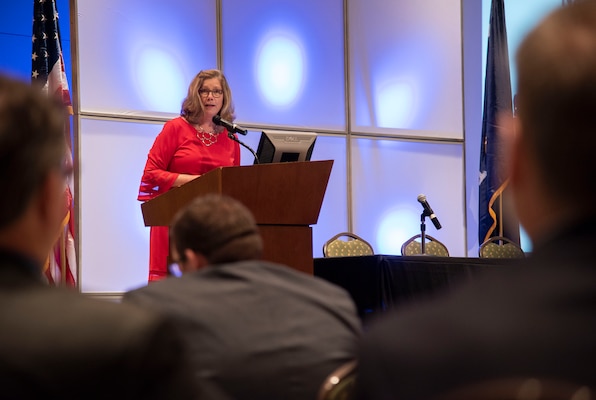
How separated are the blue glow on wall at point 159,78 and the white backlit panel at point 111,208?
0.30 meters

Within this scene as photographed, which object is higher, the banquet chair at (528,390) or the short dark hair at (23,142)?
the short dark hair at (23,142)

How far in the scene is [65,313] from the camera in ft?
2.81

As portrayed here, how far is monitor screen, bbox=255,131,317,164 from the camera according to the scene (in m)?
3.61

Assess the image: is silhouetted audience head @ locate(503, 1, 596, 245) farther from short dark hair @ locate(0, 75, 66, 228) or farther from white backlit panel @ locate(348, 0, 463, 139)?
white backlit panel @ locate(348, 0, 463, 139)

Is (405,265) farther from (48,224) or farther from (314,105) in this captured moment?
(48,224)

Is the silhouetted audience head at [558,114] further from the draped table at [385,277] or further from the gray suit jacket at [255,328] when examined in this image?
the draped table at [385,277]

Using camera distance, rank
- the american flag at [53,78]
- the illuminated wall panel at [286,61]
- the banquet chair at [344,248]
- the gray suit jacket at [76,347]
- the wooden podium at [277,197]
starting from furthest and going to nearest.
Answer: the illuminated wall panel at [286,61]
the banquet chair at [344,248]
the american flag at [53,78]
the wooden podium at [277,197]
the gray suit jacket at [76,347]

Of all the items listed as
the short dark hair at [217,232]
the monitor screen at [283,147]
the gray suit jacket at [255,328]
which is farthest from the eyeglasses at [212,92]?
the gray suit jacket at [255,328]

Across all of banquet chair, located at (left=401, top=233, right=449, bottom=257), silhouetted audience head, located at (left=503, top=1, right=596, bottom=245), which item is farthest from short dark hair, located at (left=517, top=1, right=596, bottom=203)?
banquet chair, located at (left=401, top=233, right=449, bottom=257)

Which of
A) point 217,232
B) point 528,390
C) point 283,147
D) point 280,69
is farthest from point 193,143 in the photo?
point 528,390

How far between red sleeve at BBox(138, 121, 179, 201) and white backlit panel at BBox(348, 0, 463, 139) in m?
3.57

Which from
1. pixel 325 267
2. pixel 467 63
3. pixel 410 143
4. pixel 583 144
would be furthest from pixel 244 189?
pixel 467 63

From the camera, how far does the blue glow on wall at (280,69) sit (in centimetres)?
706

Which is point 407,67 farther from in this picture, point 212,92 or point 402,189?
point 212,92
